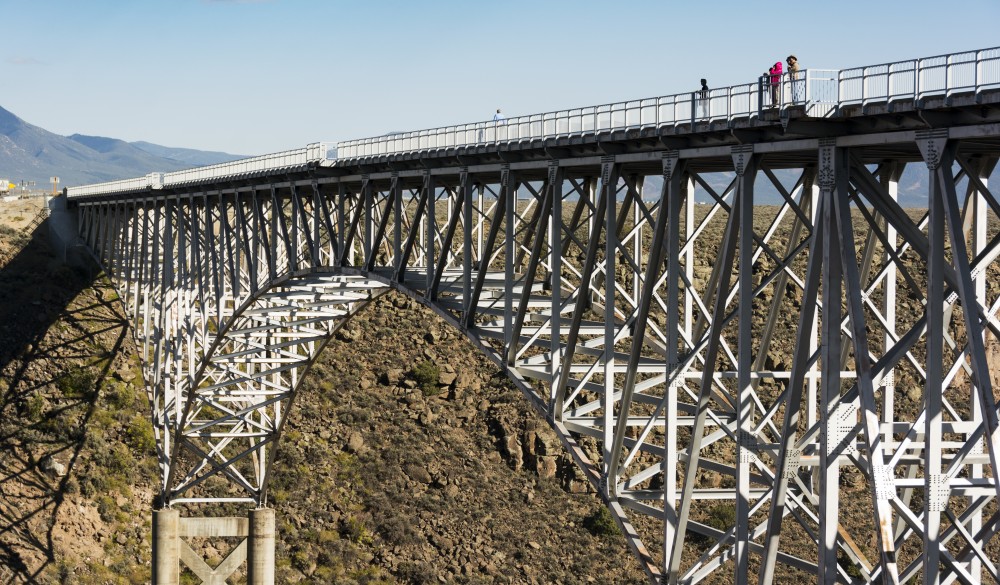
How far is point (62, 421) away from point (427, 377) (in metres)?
16.2

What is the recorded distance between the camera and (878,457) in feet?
48.2

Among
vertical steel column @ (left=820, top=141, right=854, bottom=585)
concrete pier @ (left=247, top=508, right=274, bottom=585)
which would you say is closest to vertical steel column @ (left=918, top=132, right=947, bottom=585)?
vertical steel column @ (left=820, top=141, right=854, bottom=585)

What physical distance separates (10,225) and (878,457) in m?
61.8

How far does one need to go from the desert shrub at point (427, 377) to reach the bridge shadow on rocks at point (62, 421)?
1258 cm

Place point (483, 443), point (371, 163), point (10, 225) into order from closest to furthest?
point (371, 163) < point (483, 443) < point (10, 225)

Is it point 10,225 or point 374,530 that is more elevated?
point 10,225

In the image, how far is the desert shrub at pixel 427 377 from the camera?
→ 60.8 meters

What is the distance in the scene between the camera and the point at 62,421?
5506 centimetres

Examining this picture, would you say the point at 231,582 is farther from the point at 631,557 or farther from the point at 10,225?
the point at 10,225

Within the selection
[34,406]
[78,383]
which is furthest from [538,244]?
[78,383]

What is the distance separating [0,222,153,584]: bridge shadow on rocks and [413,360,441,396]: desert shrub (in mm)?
12575

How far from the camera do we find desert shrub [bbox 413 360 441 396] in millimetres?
60812

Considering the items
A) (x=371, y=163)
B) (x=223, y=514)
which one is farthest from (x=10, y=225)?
(x=371, y=163)

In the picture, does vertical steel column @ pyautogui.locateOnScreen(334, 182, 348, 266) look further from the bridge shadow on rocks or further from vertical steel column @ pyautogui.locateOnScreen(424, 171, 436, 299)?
the bridge shadow on rocks
